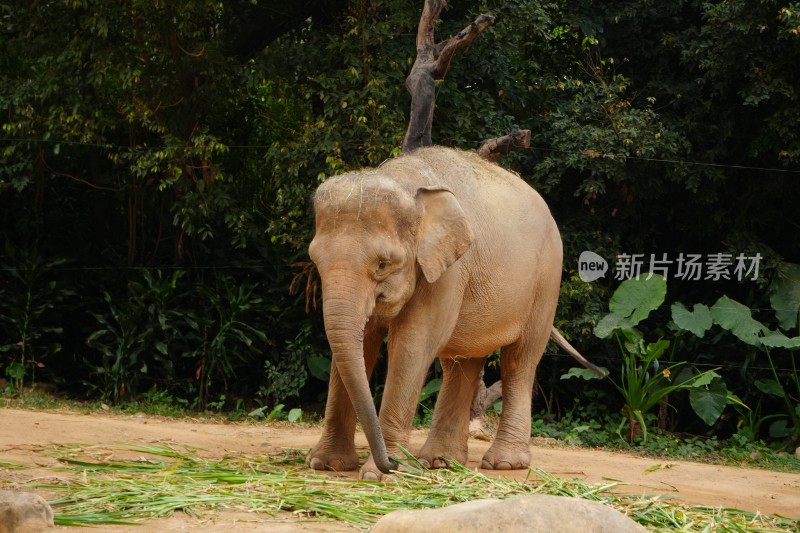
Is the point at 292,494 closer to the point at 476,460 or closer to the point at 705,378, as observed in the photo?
the point at 476,460

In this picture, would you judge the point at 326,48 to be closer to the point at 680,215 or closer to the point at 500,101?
the point at 500,101

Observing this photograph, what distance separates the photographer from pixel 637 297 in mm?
10328

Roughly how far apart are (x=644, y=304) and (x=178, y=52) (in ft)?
17.0

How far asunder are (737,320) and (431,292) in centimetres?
534

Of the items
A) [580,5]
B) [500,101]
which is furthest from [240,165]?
[580,5]

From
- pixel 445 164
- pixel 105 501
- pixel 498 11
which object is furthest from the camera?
pixel 498 11

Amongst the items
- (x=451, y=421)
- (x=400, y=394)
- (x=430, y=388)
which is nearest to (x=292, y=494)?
(x=400, y=394)

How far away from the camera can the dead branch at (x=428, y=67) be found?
8.35 meters

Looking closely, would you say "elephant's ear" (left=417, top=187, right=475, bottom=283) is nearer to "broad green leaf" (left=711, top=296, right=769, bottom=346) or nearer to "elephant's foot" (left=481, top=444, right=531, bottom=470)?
"elephant's foot" (left=481, top=444, right=531, bottom=470)

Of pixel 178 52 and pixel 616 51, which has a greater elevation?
pixel 616 51

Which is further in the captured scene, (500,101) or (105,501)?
(500,101)

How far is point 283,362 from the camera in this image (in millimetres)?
11352

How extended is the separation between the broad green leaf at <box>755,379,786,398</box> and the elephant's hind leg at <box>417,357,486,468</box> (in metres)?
4.56

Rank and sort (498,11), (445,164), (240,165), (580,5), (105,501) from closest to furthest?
(105,501)
(445,164)
(498,11)
(580,5)
(240,165)
